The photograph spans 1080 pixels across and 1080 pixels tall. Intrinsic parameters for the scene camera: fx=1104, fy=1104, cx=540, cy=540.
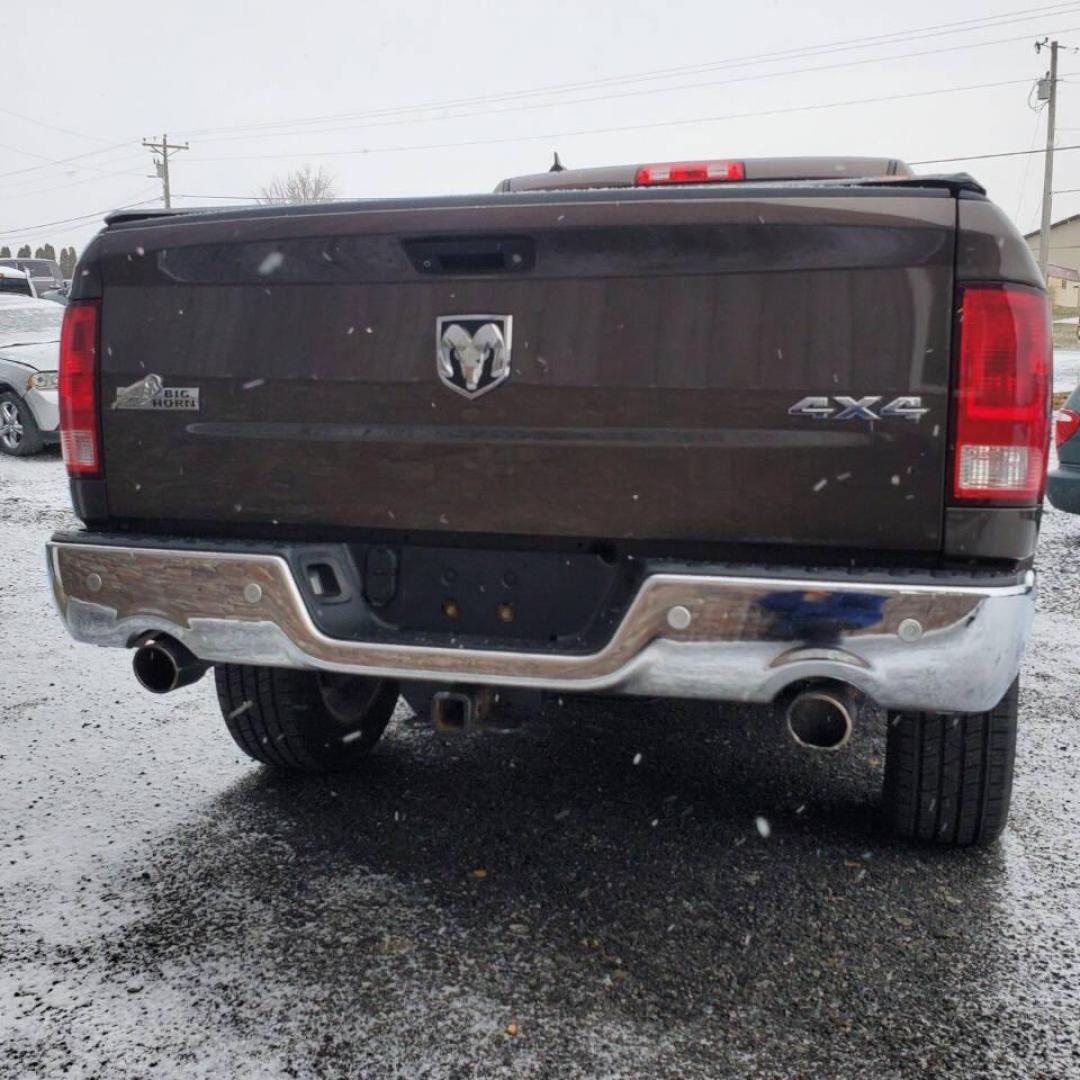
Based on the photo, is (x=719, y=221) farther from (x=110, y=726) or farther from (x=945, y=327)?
(x=110, y=726)

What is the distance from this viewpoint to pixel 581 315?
2.43 meters

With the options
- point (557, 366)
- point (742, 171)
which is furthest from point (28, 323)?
point (557, 366)

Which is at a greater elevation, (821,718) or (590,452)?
(590,452)

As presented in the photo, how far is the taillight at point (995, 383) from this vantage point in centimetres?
222

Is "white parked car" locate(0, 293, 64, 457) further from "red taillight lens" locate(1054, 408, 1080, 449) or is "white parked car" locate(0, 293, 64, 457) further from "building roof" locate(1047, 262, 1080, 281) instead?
"building roof" locate(1047, 262, 1080, 281)

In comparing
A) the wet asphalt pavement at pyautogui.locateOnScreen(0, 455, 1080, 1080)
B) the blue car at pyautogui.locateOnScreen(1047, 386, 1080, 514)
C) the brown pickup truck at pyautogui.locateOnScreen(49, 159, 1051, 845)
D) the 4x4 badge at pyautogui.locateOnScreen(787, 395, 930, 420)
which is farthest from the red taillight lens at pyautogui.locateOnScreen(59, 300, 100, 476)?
the blue car at pyautogui.locateOnScreen(1047, 386, 1080, 514)

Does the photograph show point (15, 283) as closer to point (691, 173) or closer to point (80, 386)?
point (691, 173)

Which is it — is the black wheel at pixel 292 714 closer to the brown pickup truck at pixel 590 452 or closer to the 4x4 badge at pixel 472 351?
the brown pickup truck at pixel 590 452

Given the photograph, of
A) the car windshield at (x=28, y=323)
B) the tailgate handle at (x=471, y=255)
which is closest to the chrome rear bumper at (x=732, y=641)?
the tailgate handle at (x=471, y=255)

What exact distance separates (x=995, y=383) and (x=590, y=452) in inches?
33.1

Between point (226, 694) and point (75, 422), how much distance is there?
3.29ft

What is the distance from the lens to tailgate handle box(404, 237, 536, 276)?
2469mm

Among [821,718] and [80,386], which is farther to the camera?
[80,386]

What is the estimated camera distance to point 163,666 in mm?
2803
